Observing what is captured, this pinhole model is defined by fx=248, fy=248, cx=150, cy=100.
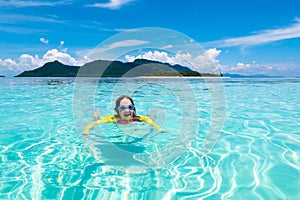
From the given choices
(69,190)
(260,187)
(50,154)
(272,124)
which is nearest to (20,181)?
(69,190)

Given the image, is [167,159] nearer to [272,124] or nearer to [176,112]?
[272,124]

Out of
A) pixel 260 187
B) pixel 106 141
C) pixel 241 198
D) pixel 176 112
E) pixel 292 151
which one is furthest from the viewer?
pixel 176 112

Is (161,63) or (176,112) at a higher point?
(161,63)

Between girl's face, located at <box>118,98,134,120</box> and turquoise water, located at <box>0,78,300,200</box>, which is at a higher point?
girl's face, located at <box>118,98,134,120</box>

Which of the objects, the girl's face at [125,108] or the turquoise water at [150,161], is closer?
the turquoise water at [150,161]

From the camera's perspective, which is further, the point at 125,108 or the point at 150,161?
the point at 125,108

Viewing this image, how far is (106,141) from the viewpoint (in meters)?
5.82

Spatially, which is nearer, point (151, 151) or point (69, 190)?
point (69, 190)

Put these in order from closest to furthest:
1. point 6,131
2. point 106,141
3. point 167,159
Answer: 1. point 167,159
2. point 106,141
3. point 6,131

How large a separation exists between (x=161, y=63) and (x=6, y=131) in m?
4.53

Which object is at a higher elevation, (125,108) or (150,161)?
(125,108)

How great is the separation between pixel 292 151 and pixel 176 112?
17.2 feet

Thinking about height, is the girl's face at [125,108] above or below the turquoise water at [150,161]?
above

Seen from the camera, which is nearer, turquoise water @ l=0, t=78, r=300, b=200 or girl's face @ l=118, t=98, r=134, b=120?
turquoise water @ l=0, t=78, r=300, b=200
